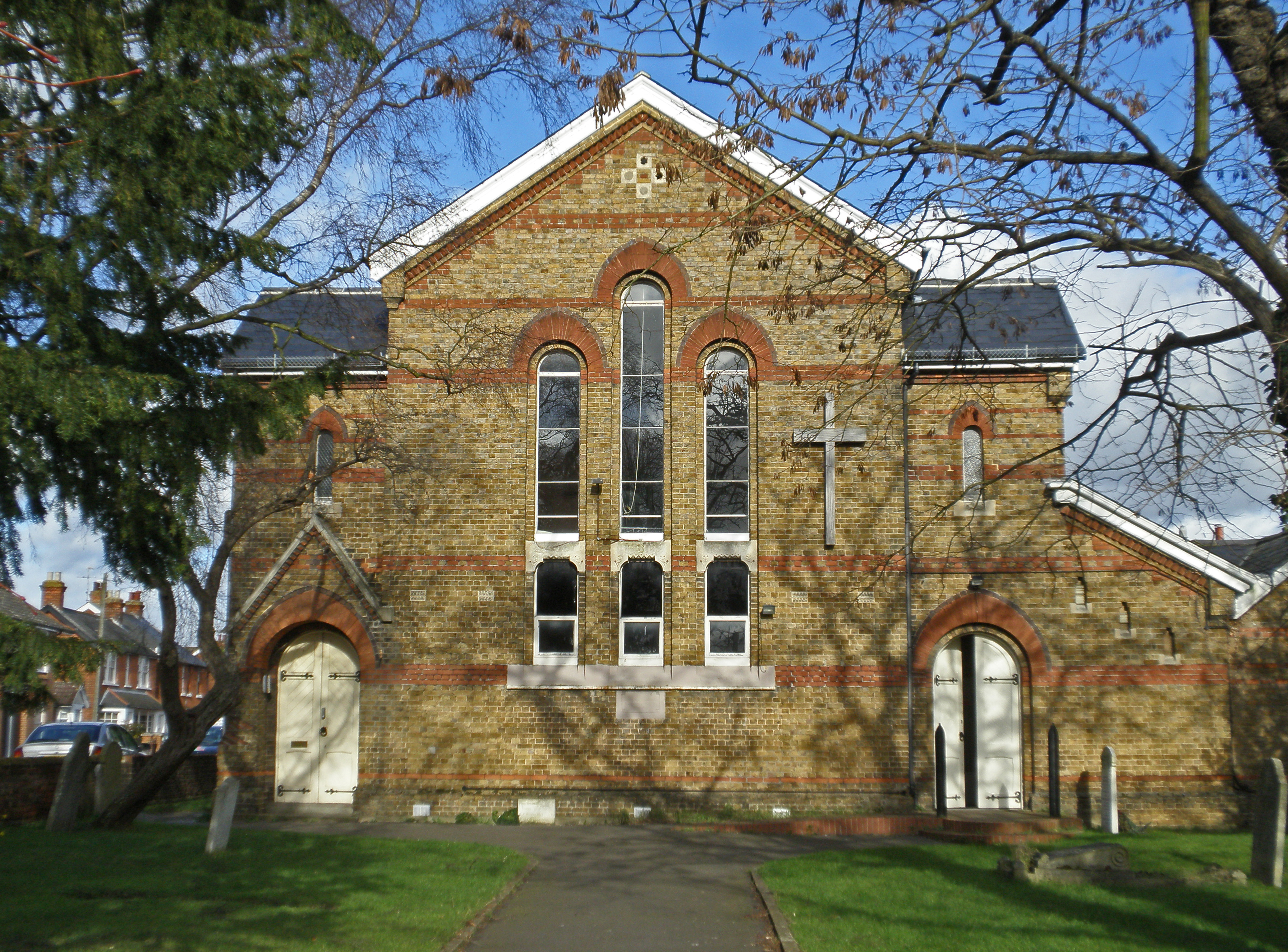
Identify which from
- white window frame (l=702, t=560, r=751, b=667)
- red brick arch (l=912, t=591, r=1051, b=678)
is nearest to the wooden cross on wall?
white window frame (l=702, t=560, r=751, b=667)

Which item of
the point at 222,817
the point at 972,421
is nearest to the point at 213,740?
the point at 222,817

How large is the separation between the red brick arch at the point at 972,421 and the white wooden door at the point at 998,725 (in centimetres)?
337

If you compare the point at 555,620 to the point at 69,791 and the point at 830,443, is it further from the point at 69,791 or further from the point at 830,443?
the point at 69,791

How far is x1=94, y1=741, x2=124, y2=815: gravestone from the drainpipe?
11.9m

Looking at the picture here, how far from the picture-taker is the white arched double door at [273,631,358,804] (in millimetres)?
18703

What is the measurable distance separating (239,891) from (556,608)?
8140 millimetres

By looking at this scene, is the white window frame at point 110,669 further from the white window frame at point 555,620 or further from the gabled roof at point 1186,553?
the gabled roof at point 1186,553

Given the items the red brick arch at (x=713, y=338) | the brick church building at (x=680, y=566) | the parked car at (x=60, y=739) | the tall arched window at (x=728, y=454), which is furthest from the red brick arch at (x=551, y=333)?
the parked car at (x=60, y=739)

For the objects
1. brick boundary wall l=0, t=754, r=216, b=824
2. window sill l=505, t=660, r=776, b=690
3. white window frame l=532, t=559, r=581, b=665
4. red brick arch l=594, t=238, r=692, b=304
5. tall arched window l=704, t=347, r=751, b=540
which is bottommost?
brick boundary wall l=0, t=754, r=216, b=824

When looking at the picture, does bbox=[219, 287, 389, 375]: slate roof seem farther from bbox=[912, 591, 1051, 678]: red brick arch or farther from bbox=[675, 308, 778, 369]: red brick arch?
bbox=[912, 591, 1051, 678]: red brick arch

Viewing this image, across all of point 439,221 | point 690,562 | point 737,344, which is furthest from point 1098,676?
point 439,221

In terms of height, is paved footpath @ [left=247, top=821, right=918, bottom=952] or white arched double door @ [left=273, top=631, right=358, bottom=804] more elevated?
white arched double door @ [left=273, top=631, right=358, bottom=804]

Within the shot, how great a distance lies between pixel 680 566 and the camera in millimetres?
18297

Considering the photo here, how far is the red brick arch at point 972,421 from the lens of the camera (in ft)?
61.5
